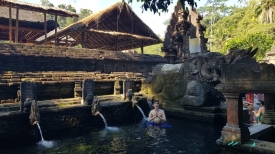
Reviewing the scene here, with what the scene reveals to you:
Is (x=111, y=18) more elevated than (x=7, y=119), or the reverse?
(x=111, y=18)

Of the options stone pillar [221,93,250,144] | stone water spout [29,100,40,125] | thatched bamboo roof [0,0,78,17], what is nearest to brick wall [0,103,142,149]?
stone water spout [29,100,40,125]

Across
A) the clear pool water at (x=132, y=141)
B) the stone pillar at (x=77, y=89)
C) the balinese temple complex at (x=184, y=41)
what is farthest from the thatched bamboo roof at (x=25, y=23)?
the clear pool water at (x=132, y=141)

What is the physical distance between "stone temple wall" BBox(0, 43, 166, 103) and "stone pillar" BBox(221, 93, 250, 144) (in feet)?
22.6

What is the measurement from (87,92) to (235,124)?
6.14 metres

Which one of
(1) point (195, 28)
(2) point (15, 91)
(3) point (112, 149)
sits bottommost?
(3) point (112, 149)

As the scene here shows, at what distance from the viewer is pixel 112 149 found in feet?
19.3

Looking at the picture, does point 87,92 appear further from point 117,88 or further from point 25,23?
point 25,23

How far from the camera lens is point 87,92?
8.96m

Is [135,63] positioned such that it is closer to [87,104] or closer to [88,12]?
[87,104]

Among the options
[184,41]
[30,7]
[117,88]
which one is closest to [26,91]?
[117,88]

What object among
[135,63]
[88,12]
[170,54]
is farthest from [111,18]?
[88,12]

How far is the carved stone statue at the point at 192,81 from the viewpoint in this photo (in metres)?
8.92

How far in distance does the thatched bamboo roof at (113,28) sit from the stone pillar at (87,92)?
861 centimetres

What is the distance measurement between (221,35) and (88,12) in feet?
81.8
